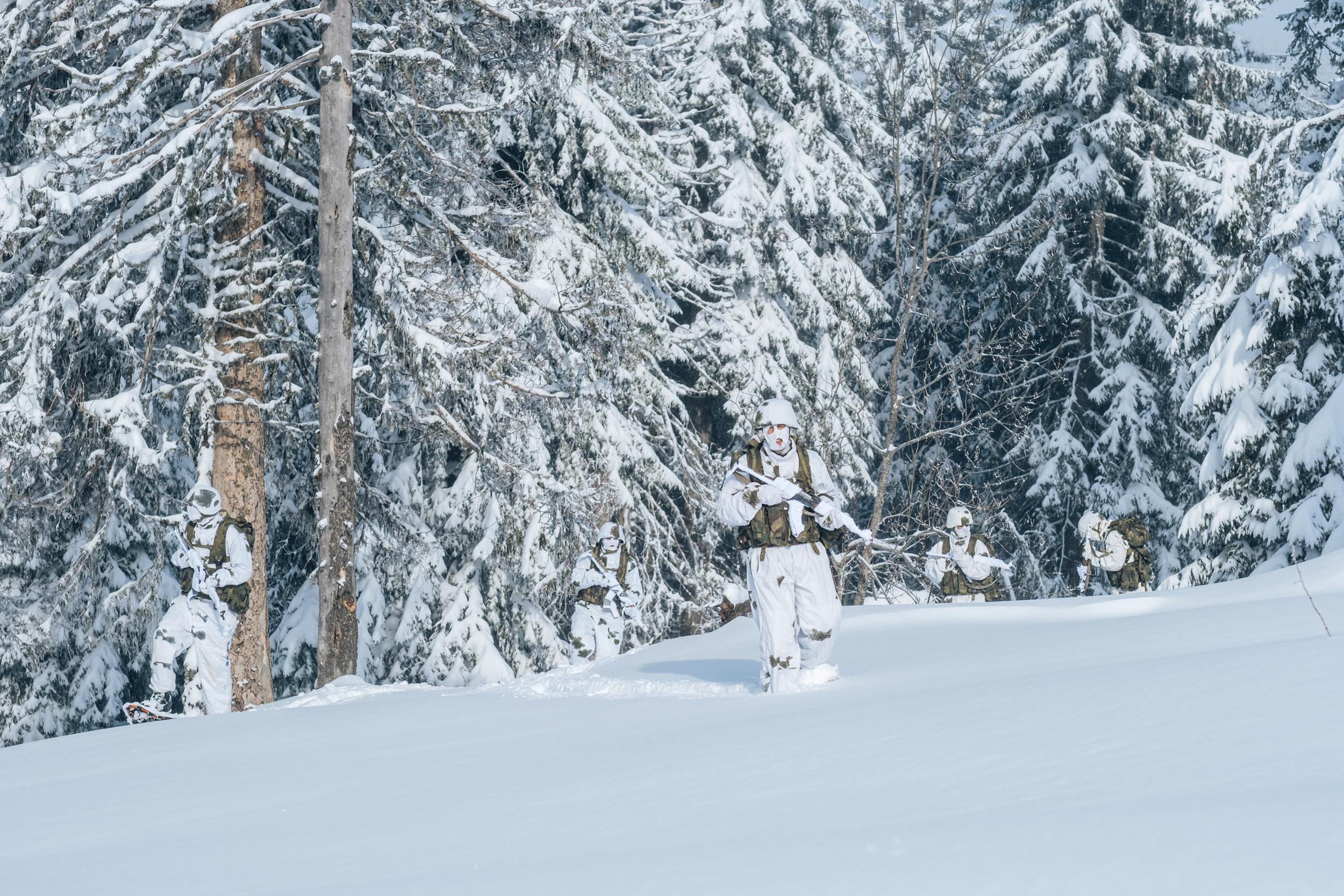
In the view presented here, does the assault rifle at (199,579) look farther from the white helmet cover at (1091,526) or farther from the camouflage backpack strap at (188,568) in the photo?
the white helmet cover at (1091,526)

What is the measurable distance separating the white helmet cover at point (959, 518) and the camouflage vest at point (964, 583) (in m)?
0.21

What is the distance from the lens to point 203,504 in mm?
12039

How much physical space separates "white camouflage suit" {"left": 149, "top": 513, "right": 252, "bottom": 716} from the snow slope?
12.1 ft

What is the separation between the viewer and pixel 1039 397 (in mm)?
26844

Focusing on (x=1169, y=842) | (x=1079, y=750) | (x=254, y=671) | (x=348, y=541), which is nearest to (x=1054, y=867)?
(x=1169, y=842)

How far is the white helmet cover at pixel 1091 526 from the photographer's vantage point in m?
17.2

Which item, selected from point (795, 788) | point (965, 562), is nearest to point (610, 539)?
point (965, 562)

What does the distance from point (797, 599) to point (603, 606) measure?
864 centimetres

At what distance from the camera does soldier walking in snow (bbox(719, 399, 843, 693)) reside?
841 centimetres

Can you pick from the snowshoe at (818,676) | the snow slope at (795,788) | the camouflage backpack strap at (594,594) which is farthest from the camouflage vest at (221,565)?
the snowshoe at (818,676)

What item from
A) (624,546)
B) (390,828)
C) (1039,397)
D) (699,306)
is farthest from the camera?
(1039,397)

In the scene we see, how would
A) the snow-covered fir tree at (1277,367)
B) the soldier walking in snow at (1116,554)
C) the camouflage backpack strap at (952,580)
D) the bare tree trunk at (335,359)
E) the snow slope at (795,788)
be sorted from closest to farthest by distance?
the snow slope at (795,788) < the bare tree trunk at (335,359) < the snow-covered fir tree at (1277,367) < the soldier walking in snow at (1116,554) < the camouflage backpack strap at (952,580)

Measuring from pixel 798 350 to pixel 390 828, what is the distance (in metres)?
19.1

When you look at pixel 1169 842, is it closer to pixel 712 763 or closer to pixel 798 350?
pixel 712 763
